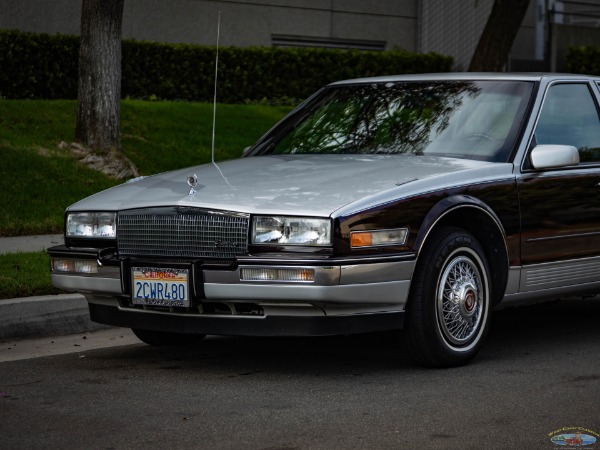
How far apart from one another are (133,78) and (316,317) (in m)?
13.5

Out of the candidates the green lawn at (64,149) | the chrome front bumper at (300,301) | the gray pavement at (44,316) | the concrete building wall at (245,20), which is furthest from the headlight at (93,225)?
the concrete building wall at (245,20)

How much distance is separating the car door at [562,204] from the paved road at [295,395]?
456 mm

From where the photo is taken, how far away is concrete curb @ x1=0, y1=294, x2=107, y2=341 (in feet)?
25.5

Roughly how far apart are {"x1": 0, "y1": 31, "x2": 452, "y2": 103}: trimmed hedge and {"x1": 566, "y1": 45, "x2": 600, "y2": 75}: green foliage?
2.78m

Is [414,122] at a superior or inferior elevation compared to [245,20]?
inferior

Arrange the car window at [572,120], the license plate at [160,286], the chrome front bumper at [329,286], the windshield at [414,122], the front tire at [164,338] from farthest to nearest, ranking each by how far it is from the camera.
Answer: the car window at [572,120] < the front tire at [164,338] < the windshield at [414,122] < the license plate at [160,286] < the chrome front bumper at [329,286]

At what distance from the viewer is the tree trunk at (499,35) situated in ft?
56.7

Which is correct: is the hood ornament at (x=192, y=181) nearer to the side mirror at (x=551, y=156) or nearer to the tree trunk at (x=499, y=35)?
the side mirror at (x=551, y=156)

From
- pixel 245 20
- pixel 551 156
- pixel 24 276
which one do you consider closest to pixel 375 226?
pixel 551 156

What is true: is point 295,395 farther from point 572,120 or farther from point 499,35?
point 499,35

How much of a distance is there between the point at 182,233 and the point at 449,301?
141cm

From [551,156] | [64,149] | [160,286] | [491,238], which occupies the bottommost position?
[160,286]

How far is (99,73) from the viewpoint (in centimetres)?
1384

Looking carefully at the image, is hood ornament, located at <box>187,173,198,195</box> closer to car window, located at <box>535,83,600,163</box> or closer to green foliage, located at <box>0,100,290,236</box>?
car window, located at <box>535,83,600,163</box>
